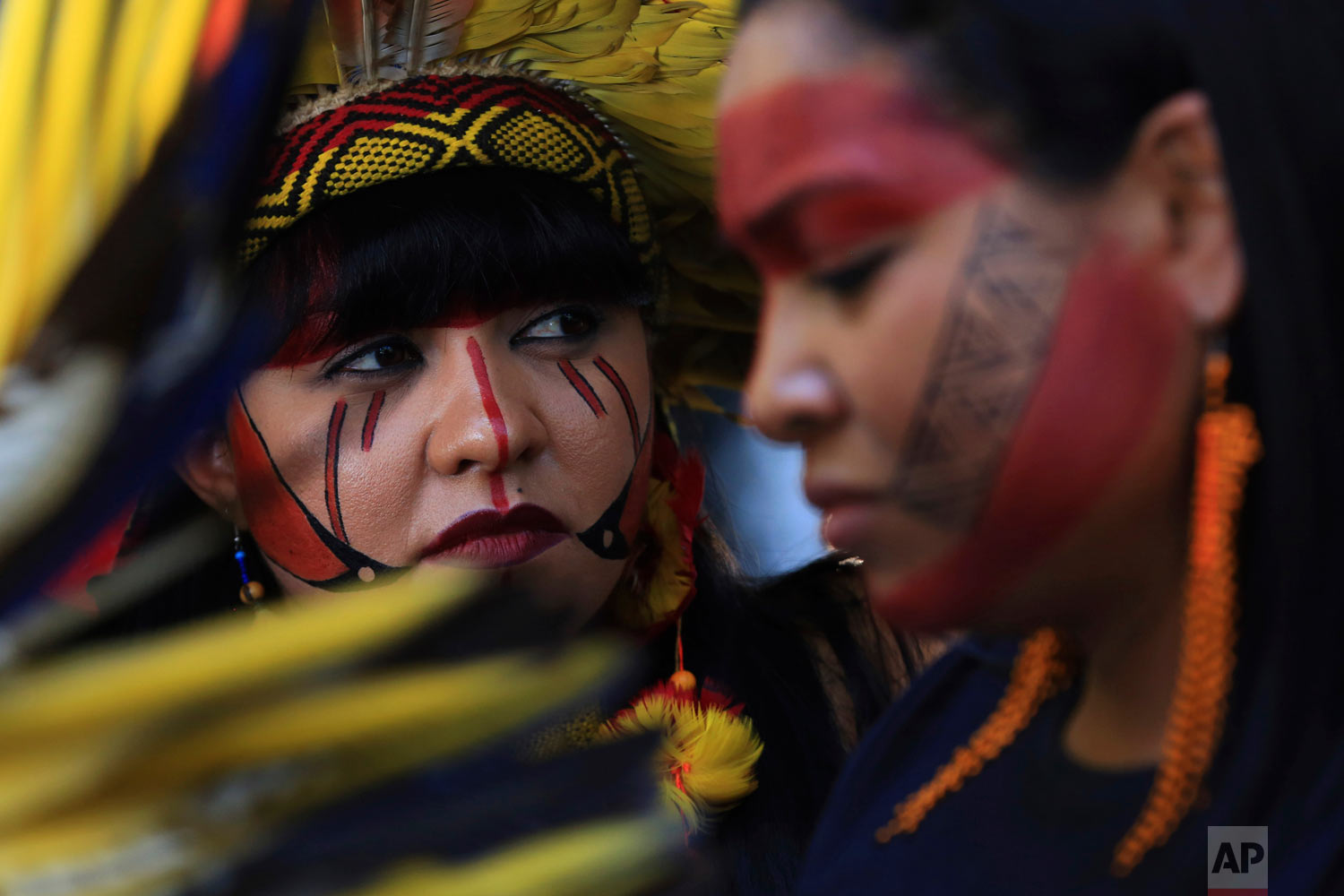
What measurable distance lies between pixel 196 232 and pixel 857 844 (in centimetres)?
62

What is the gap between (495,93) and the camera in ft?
5.18

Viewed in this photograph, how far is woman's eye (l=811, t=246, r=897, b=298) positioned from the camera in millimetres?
707

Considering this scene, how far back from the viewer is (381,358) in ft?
4.89

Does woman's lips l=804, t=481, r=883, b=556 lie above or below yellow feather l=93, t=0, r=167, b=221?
below

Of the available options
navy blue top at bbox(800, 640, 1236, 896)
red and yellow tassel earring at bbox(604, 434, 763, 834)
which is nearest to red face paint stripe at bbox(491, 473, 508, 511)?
red and yellow tassel earring at bbox(604, 434, 763, 834)

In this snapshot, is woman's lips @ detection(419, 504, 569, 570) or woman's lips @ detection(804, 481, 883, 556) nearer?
woman's lips @ detection(804, 481, 883, 556)

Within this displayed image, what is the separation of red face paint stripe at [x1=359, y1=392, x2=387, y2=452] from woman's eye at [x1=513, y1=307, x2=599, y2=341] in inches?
6.7

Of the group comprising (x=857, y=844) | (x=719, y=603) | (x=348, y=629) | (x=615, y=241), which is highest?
(x=348, y=629)

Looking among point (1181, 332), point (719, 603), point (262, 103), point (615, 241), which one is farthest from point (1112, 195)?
point (719, 603)

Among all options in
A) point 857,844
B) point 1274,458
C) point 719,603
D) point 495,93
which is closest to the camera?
point 1274,458

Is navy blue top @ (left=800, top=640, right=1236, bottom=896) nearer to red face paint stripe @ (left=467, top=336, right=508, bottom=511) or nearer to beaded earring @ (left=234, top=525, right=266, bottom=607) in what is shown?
red face paint stripe @ (left=467, top=336, right=508, bottom=511)

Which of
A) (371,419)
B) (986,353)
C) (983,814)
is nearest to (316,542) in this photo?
(371,419)

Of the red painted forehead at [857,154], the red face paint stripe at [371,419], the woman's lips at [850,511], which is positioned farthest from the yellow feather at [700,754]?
the red painted forehead at [857,154]

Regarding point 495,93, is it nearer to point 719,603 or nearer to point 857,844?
point 719,603
